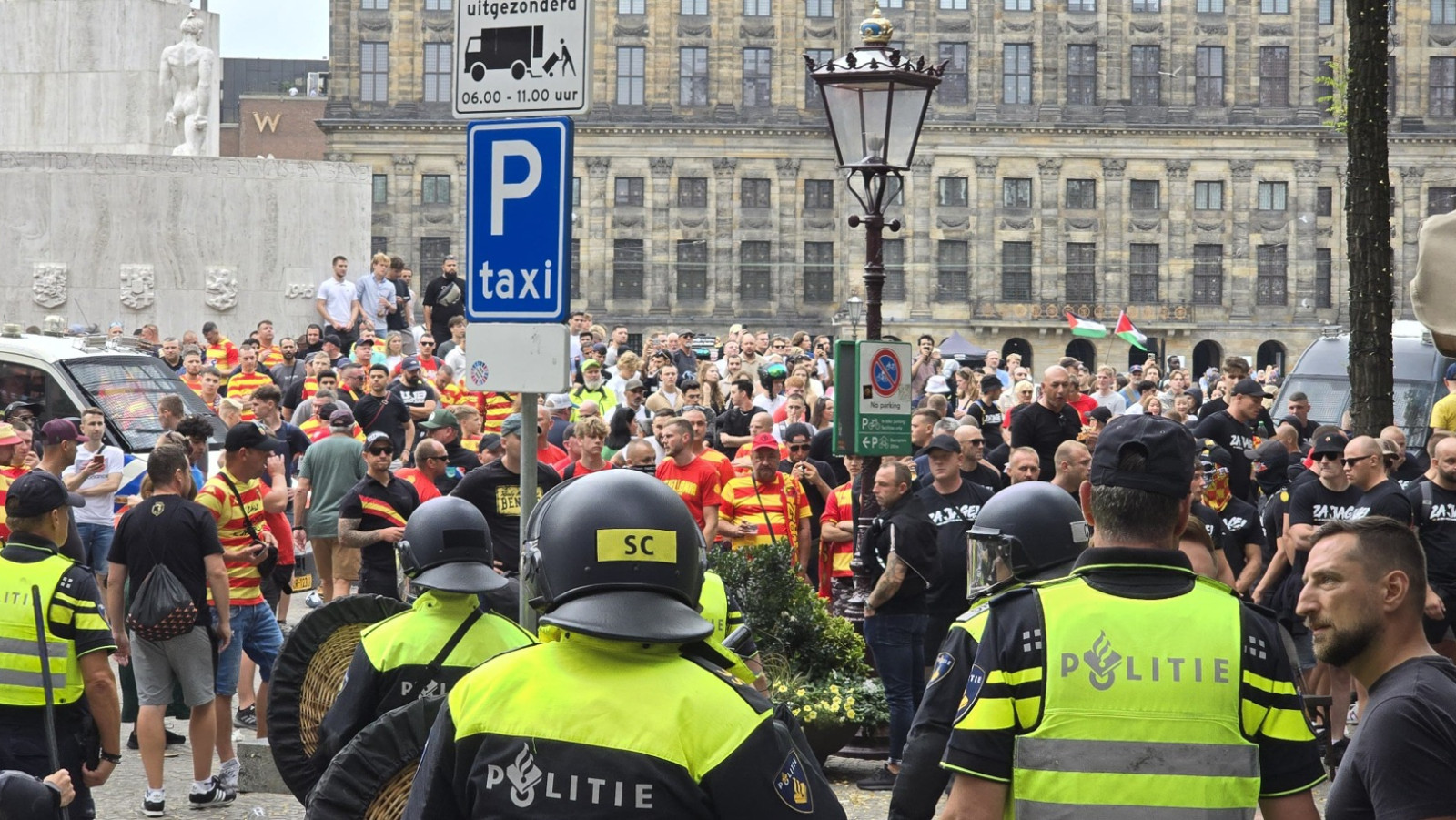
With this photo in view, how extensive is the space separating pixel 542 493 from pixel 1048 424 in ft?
21.6

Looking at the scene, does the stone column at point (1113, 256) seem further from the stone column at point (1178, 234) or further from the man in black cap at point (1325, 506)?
the man in black cap at point (1325, 506)

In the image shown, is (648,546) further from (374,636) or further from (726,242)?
(726,242)

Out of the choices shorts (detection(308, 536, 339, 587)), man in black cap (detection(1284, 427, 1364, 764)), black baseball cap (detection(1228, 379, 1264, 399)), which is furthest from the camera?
black baseball cap (detection(1228, 379, 1264, 399))

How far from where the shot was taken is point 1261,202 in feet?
225

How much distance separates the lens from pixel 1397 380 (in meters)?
22.5

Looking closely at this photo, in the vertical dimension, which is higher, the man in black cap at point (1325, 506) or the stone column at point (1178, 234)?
the stone column at point (1178, 234)

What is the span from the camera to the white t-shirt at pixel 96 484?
12484mm

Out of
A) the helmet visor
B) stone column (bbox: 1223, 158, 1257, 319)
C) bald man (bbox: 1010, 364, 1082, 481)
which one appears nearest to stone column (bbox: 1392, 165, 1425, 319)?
stone column (bbox: 1223, 158, 1257, 319)

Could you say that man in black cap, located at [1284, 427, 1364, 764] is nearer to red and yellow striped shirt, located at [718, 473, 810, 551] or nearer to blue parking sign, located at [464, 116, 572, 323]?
red and yellow striped shirt, located at [718, 473, 810, 551]

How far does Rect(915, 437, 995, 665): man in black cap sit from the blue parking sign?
4557 mm

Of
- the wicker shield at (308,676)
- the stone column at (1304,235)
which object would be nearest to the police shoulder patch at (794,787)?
the wicker shield at (308,676)

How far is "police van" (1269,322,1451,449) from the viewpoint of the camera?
21969 mm

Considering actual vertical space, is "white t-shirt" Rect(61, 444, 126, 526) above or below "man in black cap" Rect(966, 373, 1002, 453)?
below

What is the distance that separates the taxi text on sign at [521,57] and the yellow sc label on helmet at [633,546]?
2502 millimetres
